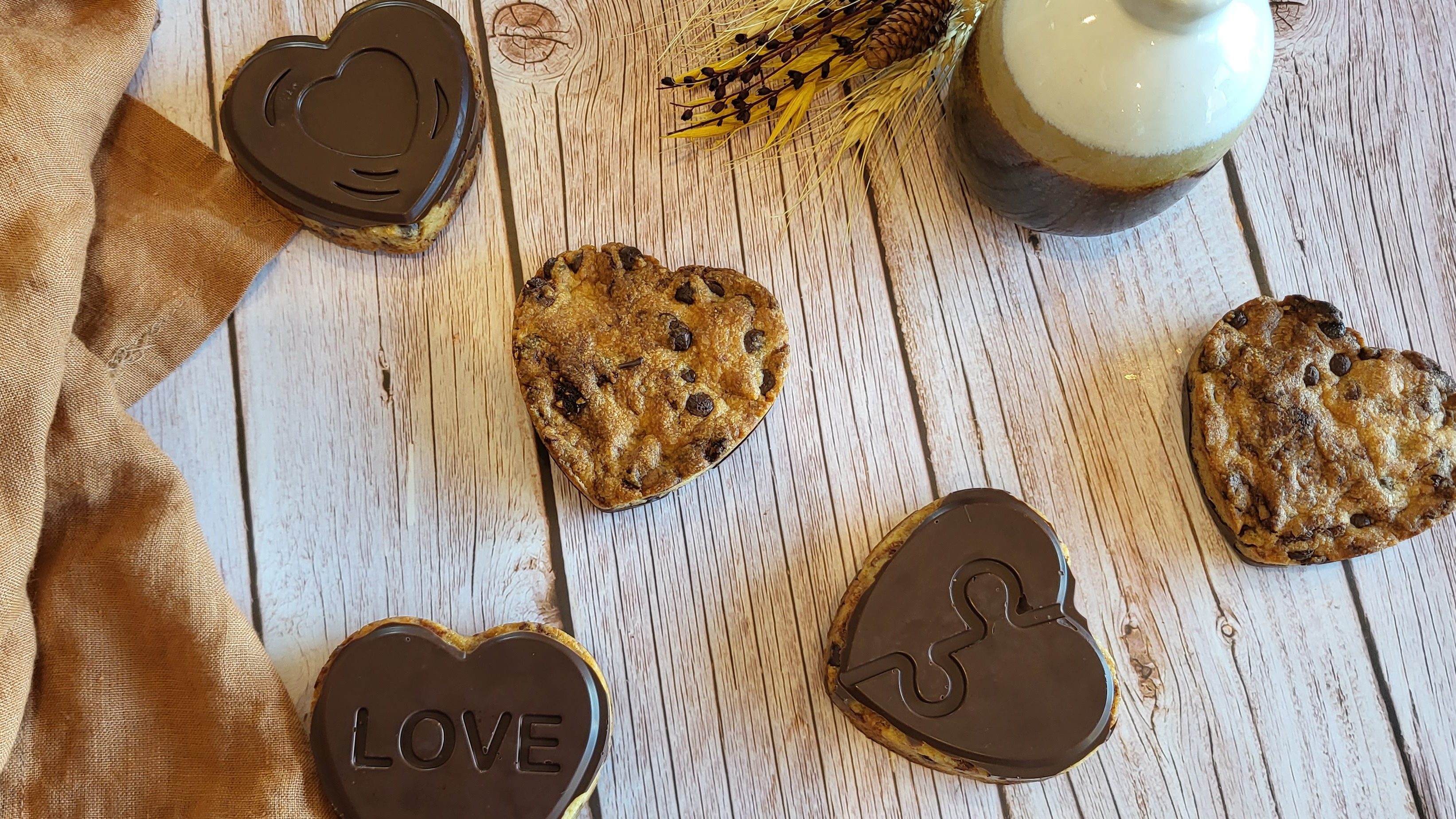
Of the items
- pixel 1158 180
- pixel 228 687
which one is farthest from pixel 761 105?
pixel 228 687

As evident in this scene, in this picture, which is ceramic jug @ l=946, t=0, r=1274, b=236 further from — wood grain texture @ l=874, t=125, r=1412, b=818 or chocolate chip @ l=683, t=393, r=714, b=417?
chocolate chip @ l=683, t=393, r=714, b=417

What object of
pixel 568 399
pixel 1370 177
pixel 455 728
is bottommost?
pixel 455 728

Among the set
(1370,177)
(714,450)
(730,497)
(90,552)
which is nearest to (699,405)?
(714,450)

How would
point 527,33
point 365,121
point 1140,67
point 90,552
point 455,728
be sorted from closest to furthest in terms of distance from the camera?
1. point 1140,67
2. point 455,728
3. point 90,552
4. point 365,121
5. point 527,33

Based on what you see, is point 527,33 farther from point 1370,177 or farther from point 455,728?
point 1370,177

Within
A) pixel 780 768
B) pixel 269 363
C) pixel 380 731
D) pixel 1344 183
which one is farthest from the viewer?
pixel 1344 183

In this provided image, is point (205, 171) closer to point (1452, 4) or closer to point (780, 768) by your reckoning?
point (780, 768)

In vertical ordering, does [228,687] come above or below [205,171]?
below
